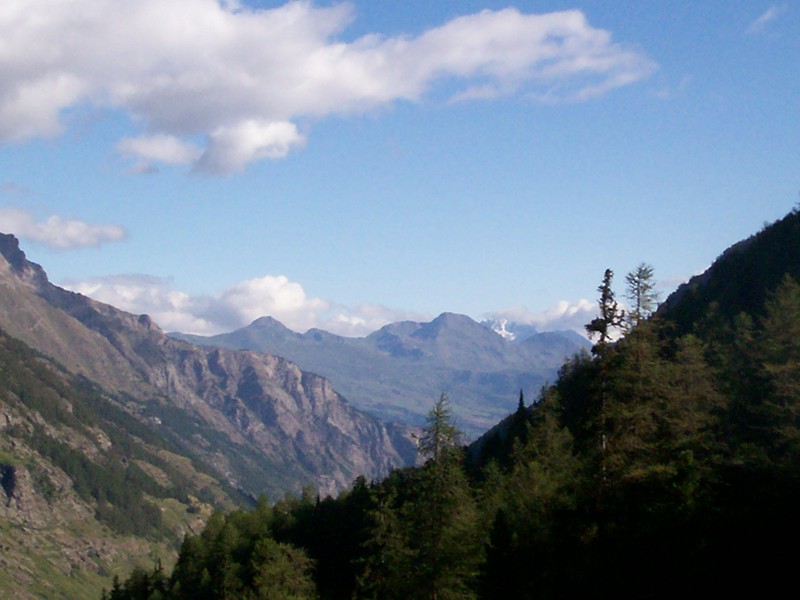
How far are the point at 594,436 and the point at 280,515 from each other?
114 meters

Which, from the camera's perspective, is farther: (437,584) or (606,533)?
(437,584)

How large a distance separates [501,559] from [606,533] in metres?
6.53

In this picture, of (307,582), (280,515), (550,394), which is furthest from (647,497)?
(280,515)

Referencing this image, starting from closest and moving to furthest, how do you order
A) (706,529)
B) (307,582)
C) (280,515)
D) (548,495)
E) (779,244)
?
(706,529)
(548,495)
(307,582)
(280,515)
(779,244)

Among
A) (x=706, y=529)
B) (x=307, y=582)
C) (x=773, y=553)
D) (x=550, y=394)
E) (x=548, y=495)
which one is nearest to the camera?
→ (x=773, y=553)

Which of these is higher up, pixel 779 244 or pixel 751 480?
pixel 779 244

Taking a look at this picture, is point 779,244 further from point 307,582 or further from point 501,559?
point 501,559

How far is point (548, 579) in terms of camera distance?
40.8 m

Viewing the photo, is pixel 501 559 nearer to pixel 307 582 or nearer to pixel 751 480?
pixel 751 480

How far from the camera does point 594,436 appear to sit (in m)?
39.7

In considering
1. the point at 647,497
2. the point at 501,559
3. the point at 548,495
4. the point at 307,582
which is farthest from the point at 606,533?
the point at 307,582

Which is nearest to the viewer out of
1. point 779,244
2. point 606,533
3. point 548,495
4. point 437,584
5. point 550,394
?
point 606,533

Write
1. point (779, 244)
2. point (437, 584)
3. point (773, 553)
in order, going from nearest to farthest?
point (773, 553) → point (437, 584) → point (779, 244)

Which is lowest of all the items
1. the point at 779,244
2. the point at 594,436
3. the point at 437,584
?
the point at 437,584
